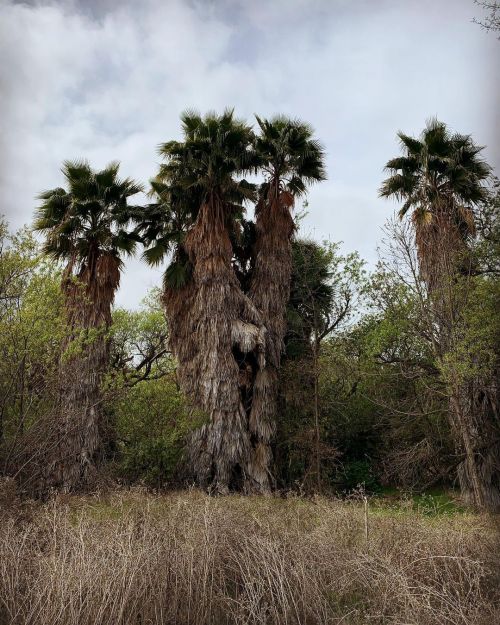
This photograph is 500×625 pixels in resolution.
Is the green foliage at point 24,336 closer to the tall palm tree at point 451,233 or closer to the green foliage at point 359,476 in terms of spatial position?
the tall palm tree at point 451,233

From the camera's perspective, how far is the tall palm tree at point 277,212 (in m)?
20.6

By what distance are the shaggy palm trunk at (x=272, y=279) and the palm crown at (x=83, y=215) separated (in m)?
4.90

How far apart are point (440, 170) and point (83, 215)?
36.7 feet

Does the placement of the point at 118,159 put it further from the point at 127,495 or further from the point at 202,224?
the point at 127,495

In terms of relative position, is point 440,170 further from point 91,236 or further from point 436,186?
point 91,236

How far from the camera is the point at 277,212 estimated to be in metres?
20.9

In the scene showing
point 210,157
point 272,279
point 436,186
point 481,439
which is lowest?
point 481,439

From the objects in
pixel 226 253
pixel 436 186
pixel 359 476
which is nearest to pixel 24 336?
pixel 226 253

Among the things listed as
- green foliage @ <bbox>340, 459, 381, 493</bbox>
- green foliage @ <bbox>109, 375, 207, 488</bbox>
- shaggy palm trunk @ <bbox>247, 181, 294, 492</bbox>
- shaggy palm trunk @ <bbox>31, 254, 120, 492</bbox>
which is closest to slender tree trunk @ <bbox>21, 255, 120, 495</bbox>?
shaggy palm trunk @ <bbox>31, 254, 120, 492</bbox>

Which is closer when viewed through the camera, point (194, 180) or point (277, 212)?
point (194, 180)

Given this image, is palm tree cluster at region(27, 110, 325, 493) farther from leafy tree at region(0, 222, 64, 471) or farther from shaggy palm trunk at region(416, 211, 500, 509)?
shaggy palm trunk at region(416, 211, 500, 509)

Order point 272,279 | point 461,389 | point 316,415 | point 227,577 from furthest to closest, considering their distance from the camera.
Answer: point 272,279 < point 316,415 < point 461,389 < point 227,577

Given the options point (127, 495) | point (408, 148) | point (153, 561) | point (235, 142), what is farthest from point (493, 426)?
point (153, 561)

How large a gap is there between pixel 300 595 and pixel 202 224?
1511cm
